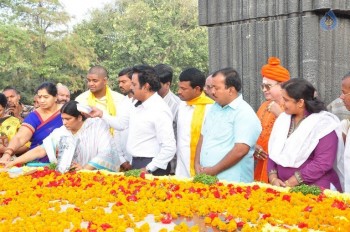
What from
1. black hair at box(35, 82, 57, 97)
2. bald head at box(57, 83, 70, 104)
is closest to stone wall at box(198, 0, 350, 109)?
bald head at box(57, 83, 70, 104)

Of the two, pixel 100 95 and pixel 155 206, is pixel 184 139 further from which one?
pixel 155 206

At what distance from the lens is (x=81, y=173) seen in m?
5.31

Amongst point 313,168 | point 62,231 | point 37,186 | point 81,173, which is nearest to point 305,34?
point 313,168

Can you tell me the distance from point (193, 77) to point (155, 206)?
1998mm

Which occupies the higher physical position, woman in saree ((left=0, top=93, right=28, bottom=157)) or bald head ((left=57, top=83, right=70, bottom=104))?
bald head ((left=57, top=83, right=70, bottom=104))

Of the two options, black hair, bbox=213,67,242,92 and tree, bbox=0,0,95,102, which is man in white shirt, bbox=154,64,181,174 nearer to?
black hair, bbox=213,67,242,92

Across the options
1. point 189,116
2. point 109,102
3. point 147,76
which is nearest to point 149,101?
point 147,76

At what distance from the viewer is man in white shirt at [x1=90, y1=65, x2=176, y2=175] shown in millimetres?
5449

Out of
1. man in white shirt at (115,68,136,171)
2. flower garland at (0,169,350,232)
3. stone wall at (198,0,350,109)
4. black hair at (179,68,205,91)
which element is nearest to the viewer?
flower garland at (0,169,350,232)

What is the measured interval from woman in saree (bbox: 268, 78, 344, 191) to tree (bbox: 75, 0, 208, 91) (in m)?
28.3

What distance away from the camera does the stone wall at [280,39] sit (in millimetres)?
6332

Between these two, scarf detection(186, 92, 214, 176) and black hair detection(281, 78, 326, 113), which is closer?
black hair detection(281, 78, 326, 113)

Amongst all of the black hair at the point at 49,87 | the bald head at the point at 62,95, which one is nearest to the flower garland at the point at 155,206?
the black hair at the point at 49,87

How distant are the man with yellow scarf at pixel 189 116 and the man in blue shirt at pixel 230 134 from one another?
623mm
